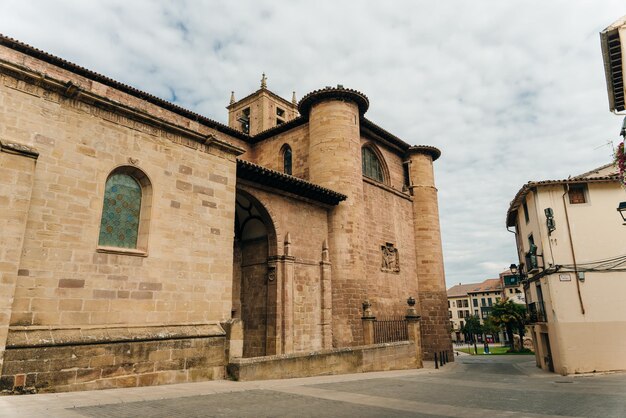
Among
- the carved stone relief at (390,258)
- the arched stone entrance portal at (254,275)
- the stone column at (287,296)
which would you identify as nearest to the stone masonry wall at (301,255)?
the stone column at (287,296)

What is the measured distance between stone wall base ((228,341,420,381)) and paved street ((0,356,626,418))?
490 mm

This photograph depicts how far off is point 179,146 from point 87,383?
5323mm

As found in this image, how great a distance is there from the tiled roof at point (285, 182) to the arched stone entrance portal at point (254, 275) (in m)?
0.68

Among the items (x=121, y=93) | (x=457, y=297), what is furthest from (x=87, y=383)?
(x=457, y=297)

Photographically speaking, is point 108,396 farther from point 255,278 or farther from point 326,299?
point 326,299

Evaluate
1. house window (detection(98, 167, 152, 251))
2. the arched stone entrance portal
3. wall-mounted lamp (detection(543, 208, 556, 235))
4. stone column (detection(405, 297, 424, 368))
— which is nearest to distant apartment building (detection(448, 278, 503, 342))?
wall-mounted lamp (detection(543, 208, 556, 235))

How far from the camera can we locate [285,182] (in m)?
14.4

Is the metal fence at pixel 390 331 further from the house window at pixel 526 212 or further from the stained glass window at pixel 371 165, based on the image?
the house window at pixel 526 212

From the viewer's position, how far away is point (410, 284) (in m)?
20.9

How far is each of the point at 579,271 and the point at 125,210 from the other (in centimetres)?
1622

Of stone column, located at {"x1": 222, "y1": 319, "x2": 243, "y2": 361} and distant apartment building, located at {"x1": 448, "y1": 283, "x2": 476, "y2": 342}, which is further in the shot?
distant apartment building, located at {"x1": 448, "y1": 283, "x2": 476, "y2": 342}

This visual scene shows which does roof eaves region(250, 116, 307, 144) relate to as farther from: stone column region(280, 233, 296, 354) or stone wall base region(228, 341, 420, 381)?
stone wall base region(228, 341, 420, 381)

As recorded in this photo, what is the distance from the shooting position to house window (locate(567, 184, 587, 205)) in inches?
656

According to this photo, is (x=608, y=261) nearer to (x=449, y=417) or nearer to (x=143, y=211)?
(x=449, y=417)
